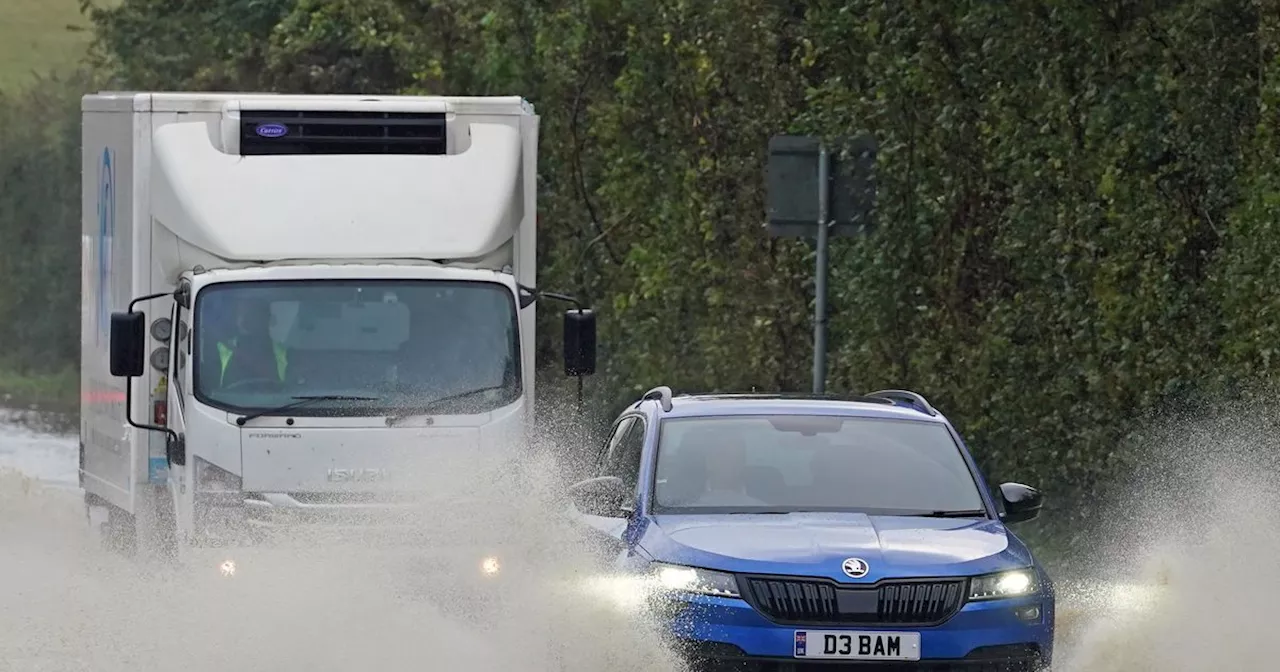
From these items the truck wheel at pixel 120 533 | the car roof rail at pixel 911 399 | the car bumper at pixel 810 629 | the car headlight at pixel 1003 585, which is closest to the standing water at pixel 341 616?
the car bumper at pixel 810 629

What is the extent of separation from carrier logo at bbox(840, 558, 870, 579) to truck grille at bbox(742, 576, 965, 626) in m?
0.05

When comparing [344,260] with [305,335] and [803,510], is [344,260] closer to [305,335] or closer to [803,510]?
[305,335]

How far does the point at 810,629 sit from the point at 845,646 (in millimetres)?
155

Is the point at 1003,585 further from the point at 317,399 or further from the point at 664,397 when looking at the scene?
the point at 317,399

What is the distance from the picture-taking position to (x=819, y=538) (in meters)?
10.5

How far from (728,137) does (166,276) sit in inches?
392

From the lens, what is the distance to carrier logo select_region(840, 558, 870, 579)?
10.1 meters

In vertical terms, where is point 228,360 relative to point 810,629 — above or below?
above

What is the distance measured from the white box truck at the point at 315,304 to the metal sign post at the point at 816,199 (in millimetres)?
3186

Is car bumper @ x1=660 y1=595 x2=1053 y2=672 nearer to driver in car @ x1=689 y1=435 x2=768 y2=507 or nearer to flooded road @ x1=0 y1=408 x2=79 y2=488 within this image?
driver in car @ x1=689 y1=435 x2=768 y2=507

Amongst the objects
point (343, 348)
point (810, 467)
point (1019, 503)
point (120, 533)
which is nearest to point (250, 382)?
point (343, 348)

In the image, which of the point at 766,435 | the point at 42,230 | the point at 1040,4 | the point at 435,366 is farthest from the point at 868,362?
the point at 42,230

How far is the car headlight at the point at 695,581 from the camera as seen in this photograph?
10156 mm

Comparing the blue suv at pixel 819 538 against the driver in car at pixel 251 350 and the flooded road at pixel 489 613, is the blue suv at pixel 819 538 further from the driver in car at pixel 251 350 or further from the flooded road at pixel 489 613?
the driver in car at pixel 251 350
